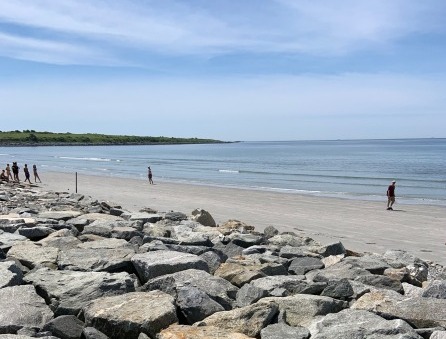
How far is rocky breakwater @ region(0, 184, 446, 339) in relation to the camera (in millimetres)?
4918

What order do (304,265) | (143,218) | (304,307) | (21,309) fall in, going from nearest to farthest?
(21,309) < (304,307) < (304,265) < (143,218)

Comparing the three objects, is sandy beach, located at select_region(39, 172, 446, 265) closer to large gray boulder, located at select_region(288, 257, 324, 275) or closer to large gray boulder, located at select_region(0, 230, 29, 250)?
large gray boulder, located at select_region(288, 257, 324, 275)

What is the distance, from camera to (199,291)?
5609 mm

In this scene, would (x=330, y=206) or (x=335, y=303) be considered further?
(x=330, y=206)

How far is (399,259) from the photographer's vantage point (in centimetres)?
924

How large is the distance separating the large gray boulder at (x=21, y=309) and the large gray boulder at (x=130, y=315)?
0.44m

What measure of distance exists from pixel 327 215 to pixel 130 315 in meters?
17.7

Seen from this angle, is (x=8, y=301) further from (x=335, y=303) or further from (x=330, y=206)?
(x=330, y=206)

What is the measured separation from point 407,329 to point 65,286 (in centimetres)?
363

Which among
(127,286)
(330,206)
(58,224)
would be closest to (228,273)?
(127,286)

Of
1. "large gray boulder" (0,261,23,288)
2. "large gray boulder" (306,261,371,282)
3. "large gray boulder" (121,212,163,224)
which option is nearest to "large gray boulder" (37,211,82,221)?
"large gray boulder" (121,212,163,224)

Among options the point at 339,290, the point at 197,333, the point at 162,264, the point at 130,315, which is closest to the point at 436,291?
the point at 339,290

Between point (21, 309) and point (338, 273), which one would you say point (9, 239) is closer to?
point (21, 309)

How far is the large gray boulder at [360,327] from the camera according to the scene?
4.59 m
